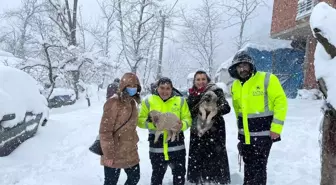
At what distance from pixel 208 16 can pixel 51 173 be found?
104 feet

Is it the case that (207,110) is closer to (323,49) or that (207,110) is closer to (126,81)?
(126,81)

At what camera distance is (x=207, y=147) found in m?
4.27

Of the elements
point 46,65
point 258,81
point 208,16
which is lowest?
point 258,81

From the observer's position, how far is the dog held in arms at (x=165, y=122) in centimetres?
386

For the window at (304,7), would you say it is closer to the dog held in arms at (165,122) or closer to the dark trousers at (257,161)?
the dark trousers at (257,161)

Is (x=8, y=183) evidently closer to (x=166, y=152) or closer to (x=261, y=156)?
(x=166, y=152)

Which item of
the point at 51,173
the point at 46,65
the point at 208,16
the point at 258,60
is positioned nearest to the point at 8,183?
the point at 51,173

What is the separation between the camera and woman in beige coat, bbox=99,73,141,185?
11.2 feet

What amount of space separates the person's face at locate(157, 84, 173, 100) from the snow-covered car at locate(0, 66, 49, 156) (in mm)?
2273

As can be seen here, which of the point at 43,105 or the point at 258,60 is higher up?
the point at 258,60

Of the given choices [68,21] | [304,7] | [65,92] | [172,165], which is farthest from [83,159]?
[68,21]

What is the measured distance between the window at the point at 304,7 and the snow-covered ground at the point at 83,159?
21.2 ft

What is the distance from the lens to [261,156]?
375 cm

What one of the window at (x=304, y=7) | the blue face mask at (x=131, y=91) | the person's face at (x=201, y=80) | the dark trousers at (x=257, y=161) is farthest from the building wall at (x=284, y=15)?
the blue face mask at (x=131, y=91)
